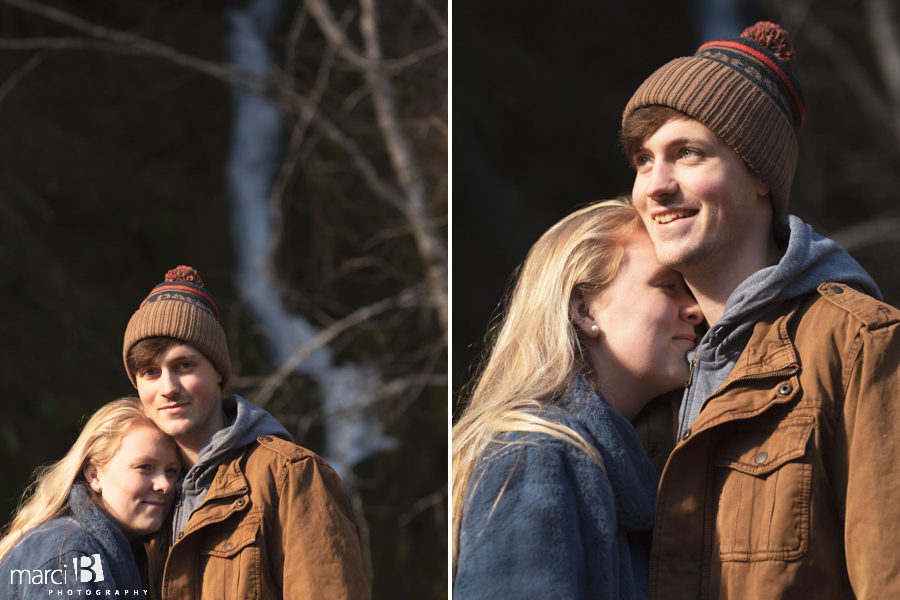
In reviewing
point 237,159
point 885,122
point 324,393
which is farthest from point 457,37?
point 885,122

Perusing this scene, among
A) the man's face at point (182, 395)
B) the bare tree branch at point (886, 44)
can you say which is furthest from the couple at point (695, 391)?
the bare tree branch at point (886, 44)

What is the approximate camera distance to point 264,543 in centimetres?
207

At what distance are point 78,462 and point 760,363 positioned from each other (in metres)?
1.44

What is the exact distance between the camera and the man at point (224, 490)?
2.06 metres

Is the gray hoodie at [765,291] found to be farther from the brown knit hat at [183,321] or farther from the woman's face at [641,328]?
the brown knit hat at [183,321]

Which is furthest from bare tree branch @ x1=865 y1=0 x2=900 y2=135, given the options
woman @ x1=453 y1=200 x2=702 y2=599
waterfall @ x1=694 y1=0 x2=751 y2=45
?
woman @ x1=453 y1=200 x2=702 y2=599

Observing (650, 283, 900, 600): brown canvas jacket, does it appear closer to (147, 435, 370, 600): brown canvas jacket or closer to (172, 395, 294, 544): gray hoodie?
(147, 435, 370, 600): brown canvas jacket

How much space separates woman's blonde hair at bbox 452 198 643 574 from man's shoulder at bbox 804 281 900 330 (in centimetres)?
43

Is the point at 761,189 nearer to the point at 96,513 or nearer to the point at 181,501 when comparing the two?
the point at 181,501

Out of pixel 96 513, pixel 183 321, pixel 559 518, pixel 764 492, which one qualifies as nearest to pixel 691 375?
pixel 764 492

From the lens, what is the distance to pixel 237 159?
439 cm

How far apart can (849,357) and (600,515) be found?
51 centimetres

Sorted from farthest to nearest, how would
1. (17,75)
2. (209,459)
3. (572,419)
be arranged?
1. (17,75)
2. (209,459)
3. (572,419)

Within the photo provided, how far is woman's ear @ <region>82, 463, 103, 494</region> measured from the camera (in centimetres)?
220
